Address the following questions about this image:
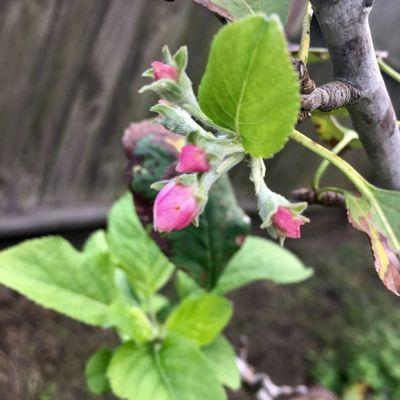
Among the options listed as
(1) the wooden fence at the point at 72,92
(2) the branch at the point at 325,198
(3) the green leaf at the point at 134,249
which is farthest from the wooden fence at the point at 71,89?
(2) the branch at the point at 325,198

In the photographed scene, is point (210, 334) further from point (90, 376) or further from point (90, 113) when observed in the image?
point (90, 113)

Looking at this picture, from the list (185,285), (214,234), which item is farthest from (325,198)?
(185,285)

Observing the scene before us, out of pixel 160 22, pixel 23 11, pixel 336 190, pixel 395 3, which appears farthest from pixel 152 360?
pixel 395 3

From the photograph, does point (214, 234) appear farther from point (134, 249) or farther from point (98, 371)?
point (98, 371)

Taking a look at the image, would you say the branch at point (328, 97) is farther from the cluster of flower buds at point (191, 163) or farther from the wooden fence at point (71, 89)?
the wooden fence at point (71, 89)

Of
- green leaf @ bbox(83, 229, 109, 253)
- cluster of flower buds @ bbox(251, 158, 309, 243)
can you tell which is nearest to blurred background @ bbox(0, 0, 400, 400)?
green leaf @ bbox(83, 229, 109, 253)

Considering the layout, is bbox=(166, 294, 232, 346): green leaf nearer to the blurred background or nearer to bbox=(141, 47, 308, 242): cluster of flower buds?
bbox=(141, 47, 308, 242): cluster of flower buds
